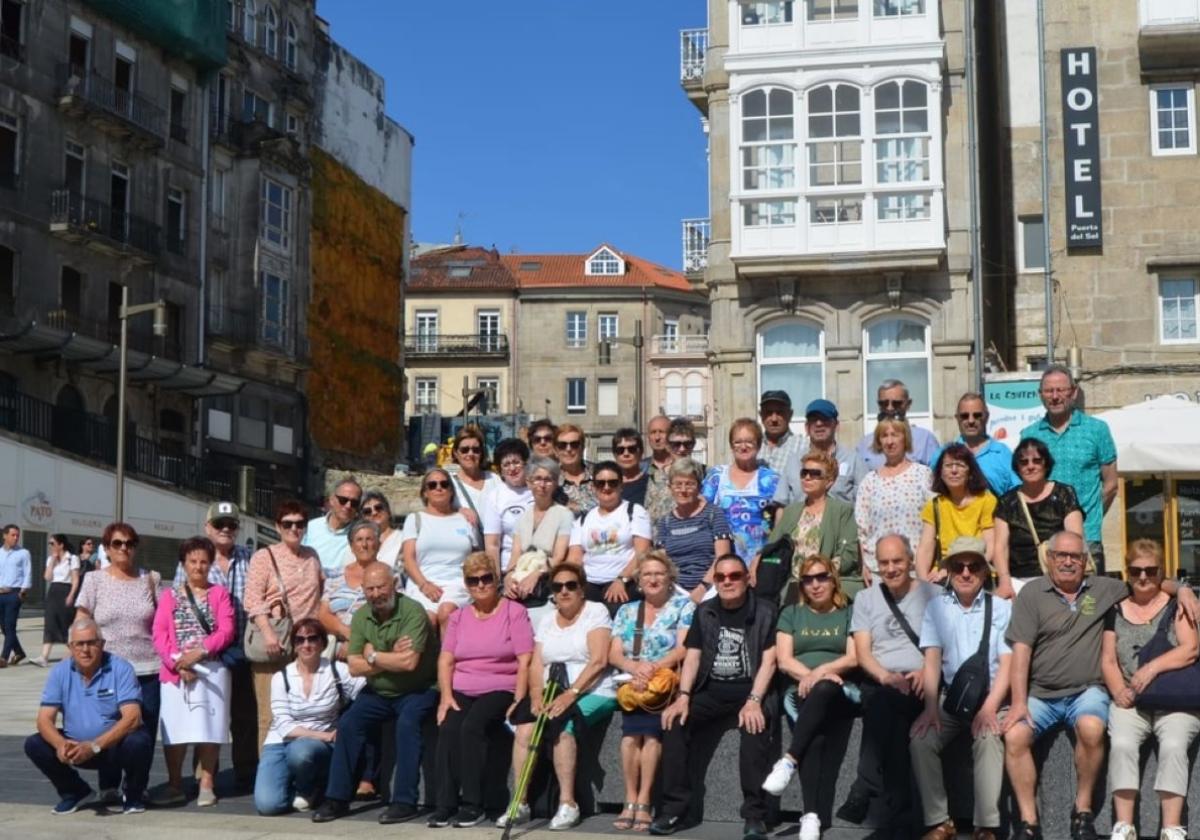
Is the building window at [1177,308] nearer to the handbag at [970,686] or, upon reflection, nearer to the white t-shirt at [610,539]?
the white t-shirt at [610,539]

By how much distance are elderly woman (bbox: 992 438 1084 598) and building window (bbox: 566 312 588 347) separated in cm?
7476

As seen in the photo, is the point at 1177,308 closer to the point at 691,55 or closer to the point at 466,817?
the point at 691,55

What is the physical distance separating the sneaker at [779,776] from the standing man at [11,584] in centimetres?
1475

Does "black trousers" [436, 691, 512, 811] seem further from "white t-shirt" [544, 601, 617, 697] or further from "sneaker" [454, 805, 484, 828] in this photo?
"white t-shirt" [544, 601, 617, 697]

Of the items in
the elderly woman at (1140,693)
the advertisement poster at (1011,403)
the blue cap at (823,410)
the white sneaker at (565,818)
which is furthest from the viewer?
the advertisement poster at (1011,403)

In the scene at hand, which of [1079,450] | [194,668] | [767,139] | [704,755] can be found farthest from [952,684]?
[767,139]

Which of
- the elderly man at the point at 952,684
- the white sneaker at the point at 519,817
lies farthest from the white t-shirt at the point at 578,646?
the elderly man at the point at 952,684

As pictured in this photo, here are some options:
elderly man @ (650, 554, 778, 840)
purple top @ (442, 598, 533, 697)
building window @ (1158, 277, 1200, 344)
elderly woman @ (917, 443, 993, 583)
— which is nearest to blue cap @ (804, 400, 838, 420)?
elderly woman @ (917, 443, 993, 583)

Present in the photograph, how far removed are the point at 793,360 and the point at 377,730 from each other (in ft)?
67.7

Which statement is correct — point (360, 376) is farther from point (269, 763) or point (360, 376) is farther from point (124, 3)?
point (269, 763)

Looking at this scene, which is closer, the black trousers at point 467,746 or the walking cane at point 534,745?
the walking cane at point 534,745

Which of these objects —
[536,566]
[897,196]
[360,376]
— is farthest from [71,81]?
[536,566]

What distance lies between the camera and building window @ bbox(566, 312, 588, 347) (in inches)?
3337

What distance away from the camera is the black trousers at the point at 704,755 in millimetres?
9531
